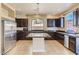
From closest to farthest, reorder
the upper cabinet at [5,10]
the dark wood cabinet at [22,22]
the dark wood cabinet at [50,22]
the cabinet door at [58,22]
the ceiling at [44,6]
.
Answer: the upper cabinet at [5,10]
the ceiling at [44,6]
the cabinet door at [58,22]
the dark wood cabinet at [22,22]
the dark wood cabinet at [50,22]

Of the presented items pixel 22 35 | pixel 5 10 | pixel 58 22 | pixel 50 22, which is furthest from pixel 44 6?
pixel 50 22

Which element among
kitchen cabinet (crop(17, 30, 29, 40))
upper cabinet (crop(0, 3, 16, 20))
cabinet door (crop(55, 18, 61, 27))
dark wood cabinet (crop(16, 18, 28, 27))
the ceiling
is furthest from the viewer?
dark wood cabinet (crop(16, 18, 28, 27))

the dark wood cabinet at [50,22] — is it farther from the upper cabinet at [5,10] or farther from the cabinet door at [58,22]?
the upper cabinet at [5,10]

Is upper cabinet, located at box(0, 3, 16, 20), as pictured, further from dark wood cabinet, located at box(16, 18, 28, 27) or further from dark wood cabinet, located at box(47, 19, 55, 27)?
dark wood cabinet, located at box(47, 19, 55, 27)

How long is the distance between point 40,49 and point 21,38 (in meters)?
6.14

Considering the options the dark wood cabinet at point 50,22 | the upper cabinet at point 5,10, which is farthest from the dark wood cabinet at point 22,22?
the upper cabinet at point 5,10

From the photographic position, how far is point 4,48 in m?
6.43

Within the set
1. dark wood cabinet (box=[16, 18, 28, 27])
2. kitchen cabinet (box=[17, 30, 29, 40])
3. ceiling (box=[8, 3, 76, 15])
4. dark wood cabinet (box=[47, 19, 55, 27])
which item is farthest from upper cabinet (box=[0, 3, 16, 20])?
dark wood cabinet (box=[47, 19, 55, 27])

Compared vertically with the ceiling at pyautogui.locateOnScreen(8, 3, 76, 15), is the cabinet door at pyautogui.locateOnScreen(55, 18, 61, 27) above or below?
below

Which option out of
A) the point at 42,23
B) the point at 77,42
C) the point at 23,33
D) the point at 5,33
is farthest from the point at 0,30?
the point at 42,23

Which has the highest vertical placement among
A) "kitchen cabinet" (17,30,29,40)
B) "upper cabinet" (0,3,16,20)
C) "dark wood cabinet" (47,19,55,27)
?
"upper cabinet" (0,3,16,20)

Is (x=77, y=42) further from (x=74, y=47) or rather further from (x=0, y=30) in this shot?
(x=0, y=30)

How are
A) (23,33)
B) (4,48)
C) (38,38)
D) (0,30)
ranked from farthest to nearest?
1. (23,33)
2. (38,38)
3. (4,48)
4. (0,30)

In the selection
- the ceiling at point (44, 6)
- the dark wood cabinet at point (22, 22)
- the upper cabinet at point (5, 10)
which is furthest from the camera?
the dark wood cabinet at point (22, 22)
